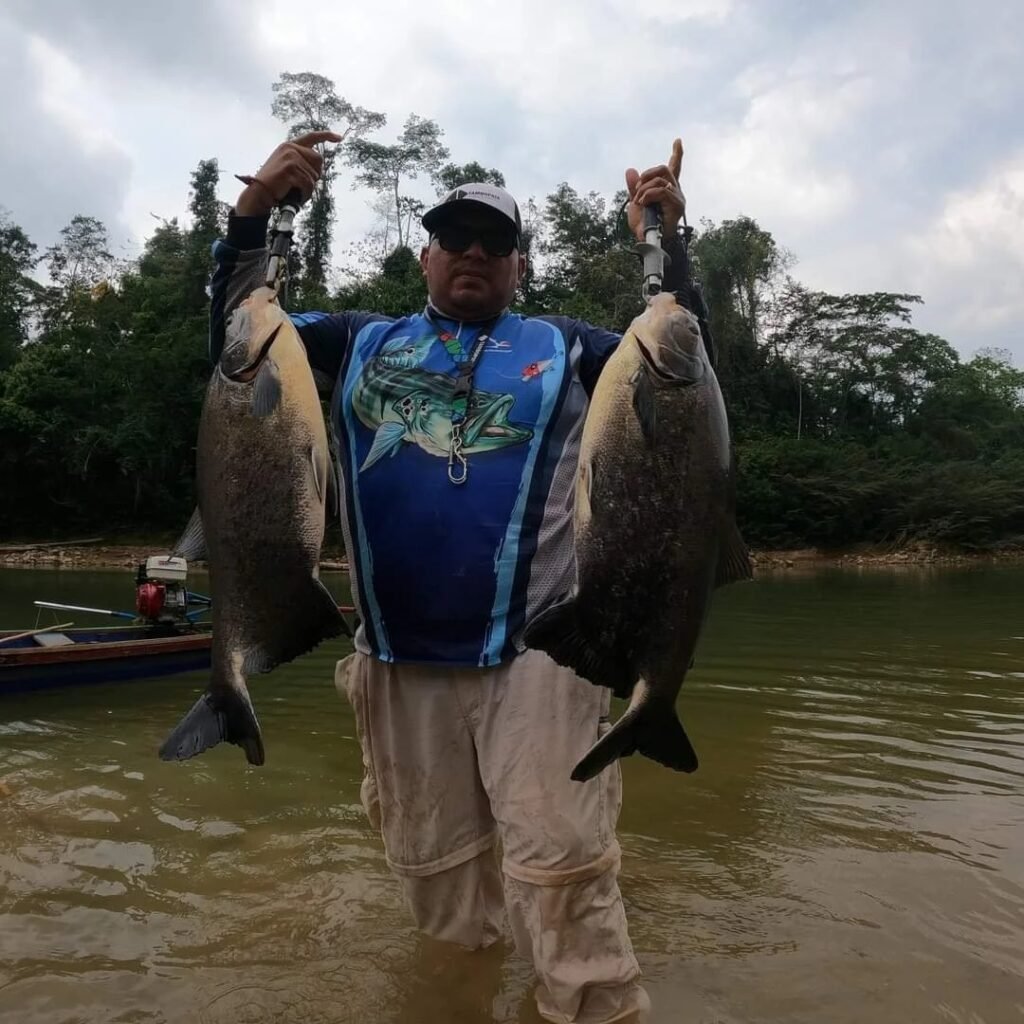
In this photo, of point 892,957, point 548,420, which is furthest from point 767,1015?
point 548,420

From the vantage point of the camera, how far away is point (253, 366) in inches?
96.0

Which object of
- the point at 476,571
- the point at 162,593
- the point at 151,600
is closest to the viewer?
the point at 476,571

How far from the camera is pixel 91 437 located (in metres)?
32.9

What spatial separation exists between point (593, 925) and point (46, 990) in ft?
7.75

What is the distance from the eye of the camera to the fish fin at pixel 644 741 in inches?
94.7

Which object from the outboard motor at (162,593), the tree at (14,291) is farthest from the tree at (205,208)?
the outboard motor at (162,593)

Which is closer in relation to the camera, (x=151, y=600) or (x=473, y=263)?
(x=473, y=263)

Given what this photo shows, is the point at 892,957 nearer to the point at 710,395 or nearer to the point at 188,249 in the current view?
the point at 710,395

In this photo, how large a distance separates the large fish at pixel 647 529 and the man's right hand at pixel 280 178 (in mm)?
1223

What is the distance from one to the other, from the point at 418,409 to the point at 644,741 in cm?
127

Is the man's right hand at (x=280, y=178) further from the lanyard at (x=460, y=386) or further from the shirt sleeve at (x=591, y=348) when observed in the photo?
the shirt sleeve at (x=591, y=348)

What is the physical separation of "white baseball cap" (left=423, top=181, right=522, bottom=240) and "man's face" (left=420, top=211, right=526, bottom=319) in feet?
0.08

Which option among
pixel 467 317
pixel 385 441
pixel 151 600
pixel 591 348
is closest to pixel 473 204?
pixel 467 317

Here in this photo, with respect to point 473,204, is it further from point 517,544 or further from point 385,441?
point 517,544
